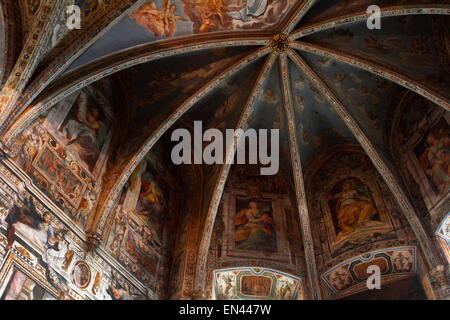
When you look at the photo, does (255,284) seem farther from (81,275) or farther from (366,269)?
(81,275)

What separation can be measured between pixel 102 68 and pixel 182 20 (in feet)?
8.66

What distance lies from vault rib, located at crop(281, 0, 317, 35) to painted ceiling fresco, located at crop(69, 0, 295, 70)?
0.93 ft

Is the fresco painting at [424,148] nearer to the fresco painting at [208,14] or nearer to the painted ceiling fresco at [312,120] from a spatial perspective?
the painted ceiling fresco at [312,120]

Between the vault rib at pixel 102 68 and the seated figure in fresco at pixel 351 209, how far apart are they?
534cm

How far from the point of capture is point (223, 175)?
14383 mm

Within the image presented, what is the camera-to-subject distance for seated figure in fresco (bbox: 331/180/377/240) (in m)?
13.7

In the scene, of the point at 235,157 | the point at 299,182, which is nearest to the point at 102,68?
the point at 235,157

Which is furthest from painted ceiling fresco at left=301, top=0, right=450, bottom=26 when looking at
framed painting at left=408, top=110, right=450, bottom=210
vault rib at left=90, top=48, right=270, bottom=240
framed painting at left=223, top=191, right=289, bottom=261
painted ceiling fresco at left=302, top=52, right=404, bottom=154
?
framed painting at left=223, top=191, right=289, bottom=261

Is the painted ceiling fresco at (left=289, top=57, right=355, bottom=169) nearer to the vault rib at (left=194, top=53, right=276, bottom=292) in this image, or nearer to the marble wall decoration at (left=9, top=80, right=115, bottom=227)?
the vault rib at (left=194, top=53, right=276, bottom=292)

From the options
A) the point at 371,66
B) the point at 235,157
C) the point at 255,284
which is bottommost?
the point at 255,284

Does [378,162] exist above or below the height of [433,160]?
above

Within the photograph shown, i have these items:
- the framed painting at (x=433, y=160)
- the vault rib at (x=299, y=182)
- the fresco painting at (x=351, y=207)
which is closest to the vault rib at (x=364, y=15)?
the vault rib at (x=299, y=182)

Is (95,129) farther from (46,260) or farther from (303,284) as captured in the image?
(303,284)
